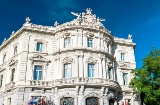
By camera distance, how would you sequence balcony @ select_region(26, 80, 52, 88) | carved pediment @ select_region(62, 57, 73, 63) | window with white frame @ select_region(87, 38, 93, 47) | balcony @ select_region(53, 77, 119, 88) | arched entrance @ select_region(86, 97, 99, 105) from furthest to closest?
window with white frame @ select_region(87, 38, 93, 47) → carved pediment @ select_region(62, 57, 73, 63) → balcony @ select_region(26, 80, 52, 88) → arched entrance @ select_region(86, 97, 99, 105) → balcony @ select_region(53, 77, 119, 88)

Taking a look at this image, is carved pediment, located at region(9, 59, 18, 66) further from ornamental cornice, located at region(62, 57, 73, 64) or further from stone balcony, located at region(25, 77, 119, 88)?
ornamental cornice, located at region(62, 57, 73, 64)

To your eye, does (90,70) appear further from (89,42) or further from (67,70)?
(89,42)

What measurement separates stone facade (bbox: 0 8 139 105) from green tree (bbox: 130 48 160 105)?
3491 millimetres

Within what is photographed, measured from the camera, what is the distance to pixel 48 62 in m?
32.0

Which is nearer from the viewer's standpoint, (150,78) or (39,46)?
(150,78)

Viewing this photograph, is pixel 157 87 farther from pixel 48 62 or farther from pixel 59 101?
pixel 48 62

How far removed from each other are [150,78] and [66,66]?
37.6 feet

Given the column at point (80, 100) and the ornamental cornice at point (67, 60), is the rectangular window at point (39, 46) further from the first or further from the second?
the column at point (80, 100)

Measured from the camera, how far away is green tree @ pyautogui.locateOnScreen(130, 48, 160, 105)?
29.7m

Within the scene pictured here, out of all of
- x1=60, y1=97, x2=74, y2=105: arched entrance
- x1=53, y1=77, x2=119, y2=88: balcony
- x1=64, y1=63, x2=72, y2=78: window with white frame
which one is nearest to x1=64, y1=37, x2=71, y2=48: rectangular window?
x1=64, y1=63, x2=72, y2=78: window with white frame

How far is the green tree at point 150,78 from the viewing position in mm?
29703

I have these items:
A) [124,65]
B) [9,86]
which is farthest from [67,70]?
[124,65]

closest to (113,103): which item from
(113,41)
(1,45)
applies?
(113,41)

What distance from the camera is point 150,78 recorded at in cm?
3083
